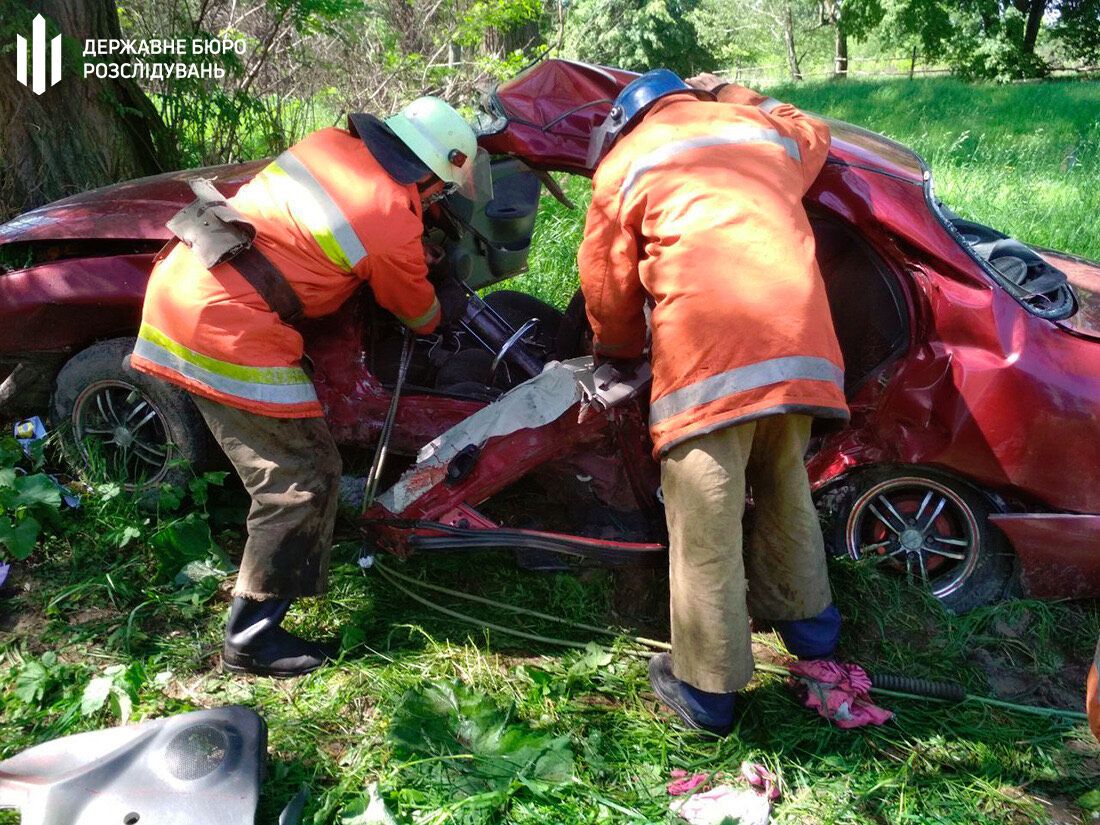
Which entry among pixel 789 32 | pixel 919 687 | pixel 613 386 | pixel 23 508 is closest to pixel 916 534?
pixel 919 687

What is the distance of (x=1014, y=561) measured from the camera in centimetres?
297

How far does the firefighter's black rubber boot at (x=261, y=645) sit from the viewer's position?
2764mm

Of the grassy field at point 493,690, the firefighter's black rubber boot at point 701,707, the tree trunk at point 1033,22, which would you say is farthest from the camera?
the tree trunk at point 1033,22

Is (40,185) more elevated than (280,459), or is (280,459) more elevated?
(40,185)

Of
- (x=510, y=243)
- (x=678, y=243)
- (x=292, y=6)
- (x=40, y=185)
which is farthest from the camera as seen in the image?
(x=292, y=6)

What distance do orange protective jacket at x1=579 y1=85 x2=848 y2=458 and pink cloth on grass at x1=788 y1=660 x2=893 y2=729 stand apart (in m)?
0.88

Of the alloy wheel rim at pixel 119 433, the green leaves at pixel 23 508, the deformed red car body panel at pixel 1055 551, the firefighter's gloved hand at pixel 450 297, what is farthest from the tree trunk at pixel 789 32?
the green leaves at pixel 23 508

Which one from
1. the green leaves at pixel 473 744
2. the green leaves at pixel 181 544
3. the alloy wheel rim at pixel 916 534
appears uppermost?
the alloy wheel rim at pixel 916 534

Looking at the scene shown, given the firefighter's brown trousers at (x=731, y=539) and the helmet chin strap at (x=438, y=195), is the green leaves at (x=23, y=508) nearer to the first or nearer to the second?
the helmet chin strap at (x=438, y=195)

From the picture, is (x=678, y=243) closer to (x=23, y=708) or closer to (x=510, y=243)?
(x=510, y=243)

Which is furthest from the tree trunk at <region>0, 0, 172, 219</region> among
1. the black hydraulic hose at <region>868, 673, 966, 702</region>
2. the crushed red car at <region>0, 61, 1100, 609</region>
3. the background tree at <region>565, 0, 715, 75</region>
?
the background tree at <region>565, 0, 715, 75</region>

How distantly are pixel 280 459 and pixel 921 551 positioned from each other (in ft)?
7.21

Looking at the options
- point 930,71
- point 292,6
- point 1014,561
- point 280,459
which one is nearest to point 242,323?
point 280,459

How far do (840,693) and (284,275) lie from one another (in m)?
2.11
